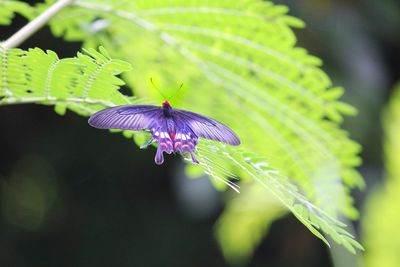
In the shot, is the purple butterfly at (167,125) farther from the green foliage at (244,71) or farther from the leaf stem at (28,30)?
the green foliage at (244,71)

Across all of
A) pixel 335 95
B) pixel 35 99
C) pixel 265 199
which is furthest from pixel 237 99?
pixel 265 199

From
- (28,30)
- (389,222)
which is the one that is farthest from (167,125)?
(389,222)

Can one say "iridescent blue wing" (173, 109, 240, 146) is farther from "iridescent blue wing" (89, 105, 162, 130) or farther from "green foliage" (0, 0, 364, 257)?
"green foliage" (0, 0, 364, 257)

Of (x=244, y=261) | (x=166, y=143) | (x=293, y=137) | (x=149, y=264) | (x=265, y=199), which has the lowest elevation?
(x=149, y=264)

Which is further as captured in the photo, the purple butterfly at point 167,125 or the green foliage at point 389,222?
the green foliage at point 389,222

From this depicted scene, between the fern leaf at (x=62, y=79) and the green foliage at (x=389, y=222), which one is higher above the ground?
the fern leaf at (x=62, y=79)

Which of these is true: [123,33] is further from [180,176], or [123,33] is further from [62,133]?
[62,133]

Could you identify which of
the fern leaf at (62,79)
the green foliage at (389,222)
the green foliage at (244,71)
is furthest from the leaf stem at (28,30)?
the green foliage at (389,222)

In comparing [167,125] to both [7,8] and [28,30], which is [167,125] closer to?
[28,30]
